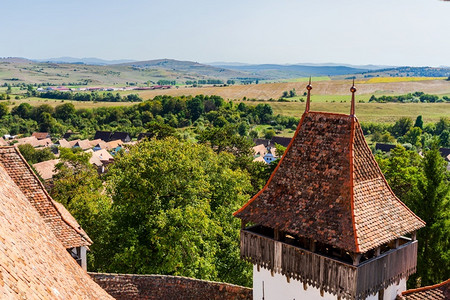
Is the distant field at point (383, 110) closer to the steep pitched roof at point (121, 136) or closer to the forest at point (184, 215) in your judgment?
the steep pitched roof at point (121, 136)

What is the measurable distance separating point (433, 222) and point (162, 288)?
17286 mm

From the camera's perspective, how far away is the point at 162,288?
22.0 m

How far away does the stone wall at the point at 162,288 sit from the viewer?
2140cm

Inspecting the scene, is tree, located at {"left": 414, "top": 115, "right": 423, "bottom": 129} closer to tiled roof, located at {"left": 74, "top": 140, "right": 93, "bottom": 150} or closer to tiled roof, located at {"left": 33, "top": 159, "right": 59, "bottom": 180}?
tiled roof, located at {"left": 74, "top": 140, "right": 93, "bottom": 150}

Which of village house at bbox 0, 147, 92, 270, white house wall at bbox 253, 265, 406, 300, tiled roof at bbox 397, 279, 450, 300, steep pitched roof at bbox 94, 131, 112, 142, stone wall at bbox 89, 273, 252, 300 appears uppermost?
village house at bbox 0, 147, 92, 270

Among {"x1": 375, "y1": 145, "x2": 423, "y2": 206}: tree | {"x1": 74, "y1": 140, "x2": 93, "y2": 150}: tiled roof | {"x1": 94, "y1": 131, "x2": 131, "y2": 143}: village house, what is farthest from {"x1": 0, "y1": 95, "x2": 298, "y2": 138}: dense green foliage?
{"x1": 375, "y1": 145, "x2": 423, "y2": 206}: tree

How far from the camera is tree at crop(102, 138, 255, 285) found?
26688 millimetres

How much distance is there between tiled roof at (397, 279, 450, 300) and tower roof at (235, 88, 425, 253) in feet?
9.11

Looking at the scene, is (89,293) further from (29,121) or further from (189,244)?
(29,121)

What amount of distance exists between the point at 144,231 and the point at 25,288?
19.5 meters

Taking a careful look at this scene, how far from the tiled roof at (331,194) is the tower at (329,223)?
0.12 ft

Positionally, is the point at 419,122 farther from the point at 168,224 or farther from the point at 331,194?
the point at 331,194

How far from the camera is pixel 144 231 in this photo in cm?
2800

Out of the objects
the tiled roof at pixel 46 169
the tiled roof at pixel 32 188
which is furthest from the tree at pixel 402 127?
the tiled roof at pixel 32 188
